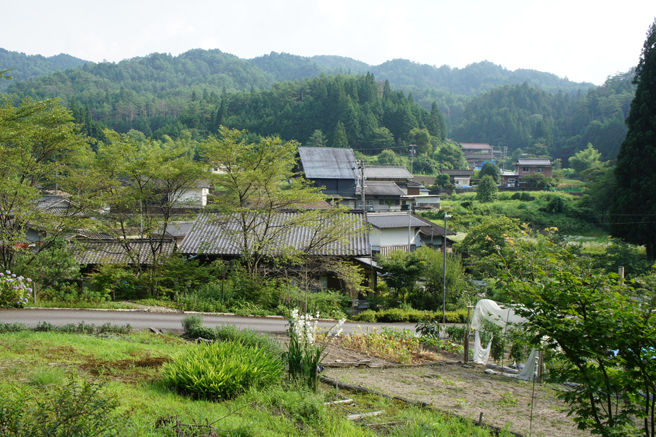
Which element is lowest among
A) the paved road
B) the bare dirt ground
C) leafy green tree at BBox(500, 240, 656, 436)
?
the paved road

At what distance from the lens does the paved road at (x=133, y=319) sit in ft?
39.5

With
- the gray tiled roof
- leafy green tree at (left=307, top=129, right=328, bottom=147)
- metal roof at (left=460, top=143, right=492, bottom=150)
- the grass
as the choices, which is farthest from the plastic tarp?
metal roof at (left=460, top=143, right=492, bottom=150)

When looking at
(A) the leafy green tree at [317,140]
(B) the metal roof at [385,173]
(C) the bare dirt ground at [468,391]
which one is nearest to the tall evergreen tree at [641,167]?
(C) the bare dirt ground at [468,391]

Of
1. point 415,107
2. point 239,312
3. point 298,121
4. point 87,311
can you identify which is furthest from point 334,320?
point 415,107

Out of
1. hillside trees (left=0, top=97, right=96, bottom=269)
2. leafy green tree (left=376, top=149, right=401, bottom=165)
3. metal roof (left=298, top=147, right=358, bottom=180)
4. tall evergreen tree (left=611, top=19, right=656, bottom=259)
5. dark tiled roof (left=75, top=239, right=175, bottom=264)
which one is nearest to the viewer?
hillside trees (left=0, top=97, right=96, bottom=269)

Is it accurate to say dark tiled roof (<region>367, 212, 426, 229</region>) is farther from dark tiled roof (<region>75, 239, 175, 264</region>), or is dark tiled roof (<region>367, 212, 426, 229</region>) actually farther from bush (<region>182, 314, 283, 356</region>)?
bush (<region>182, 314, 283, 356</region>)

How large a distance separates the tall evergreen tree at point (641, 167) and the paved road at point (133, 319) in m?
23.5

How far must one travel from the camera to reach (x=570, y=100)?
11425 centimetres

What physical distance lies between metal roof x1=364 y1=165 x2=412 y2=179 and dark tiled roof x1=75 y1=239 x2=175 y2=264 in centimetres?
3736

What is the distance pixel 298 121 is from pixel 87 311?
73190 mm

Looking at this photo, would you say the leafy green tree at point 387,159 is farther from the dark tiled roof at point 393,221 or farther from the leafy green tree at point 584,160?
the dark tiled roof at point 393,221

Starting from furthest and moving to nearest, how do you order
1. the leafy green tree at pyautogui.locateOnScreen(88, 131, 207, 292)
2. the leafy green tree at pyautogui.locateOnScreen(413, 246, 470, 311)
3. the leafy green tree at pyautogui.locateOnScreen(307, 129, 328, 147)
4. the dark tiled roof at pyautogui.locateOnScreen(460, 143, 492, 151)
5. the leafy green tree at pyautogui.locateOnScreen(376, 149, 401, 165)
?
the dark tiled roof at pyautogui.locateOnScreen(460, 143, 492, 151), the leafy green tree at pyautogui.locateOnScreen(307, 129, 328, 147), the leafy green tree at pyautogui.locateOnScreen(376, 149, 401, 165), the leafy green tree at pyautogui.locateOnScreen(413, 246, 470, 311), the leafy green tree at pyautogui.locateOnScreen(88, 131, 207, 292)

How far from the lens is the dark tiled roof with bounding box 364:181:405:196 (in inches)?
1816

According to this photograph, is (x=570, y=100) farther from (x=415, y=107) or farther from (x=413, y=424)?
(x=413, y=424)
